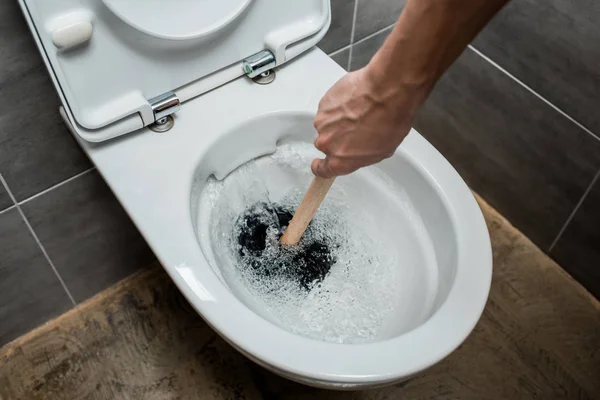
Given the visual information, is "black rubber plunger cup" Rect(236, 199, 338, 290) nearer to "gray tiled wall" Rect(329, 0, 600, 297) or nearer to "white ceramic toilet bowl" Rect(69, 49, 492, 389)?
"white ceramic toilet bowl" Rect(69, 49, 492, 389)

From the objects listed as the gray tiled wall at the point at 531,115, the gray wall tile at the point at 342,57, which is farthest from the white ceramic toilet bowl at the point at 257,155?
the gray tiled wall at the point at 531,115

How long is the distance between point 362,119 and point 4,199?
0.55 meters

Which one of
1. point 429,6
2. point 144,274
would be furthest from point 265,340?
point 144,274

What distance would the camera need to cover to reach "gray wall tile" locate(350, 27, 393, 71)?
3.60 feet

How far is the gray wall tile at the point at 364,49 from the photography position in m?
1.10

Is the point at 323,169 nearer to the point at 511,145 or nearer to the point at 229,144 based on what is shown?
the point at 229,144

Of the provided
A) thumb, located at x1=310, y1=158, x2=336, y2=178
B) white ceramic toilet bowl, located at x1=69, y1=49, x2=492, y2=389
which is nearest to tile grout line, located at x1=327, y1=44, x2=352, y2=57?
white ceramic toilet bowl, located at x1=69, y1=49, x2=492, y2=389

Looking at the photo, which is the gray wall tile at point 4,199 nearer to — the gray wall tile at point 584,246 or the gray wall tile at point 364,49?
the gray wall tile at point 364,49

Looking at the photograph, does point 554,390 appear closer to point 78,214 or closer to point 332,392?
point 332,392

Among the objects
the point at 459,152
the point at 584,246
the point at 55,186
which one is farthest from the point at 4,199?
the point at 584,246

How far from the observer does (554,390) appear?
100 cm

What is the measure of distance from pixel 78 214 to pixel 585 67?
0.85 m

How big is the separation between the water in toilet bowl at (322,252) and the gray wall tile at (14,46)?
0.90 ft

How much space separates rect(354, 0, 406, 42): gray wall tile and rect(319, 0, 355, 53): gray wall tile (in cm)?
2
